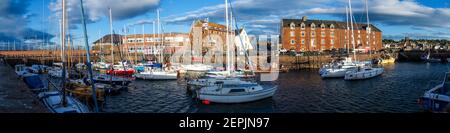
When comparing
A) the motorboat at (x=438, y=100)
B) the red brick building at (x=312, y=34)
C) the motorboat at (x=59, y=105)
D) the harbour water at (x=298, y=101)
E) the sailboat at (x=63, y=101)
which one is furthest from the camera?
the red brick building at (x=312, y=34)

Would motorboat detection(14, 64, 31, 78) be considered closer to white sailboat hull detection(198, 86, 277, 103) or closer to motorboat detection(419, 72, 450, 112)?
white sailboat hull detection(198, 86, 277, 103)

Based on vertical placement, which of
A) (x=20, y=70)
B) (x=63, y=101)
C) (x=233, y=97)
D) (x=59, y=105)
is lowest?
(x=233, y=97)

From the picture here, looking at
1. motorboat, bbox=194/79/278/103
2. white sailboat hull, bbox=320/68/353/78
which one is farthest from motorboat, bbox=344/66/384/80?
motorboat, bbox=194/79/278/103

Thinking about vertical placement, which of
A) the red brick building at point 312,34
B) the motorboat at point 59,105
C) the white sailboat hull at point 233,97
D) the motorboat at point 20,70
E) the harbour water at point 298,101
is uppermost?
the red brick building at point 312,34

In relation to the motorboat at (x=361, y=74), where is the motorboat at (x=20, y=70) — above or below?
above

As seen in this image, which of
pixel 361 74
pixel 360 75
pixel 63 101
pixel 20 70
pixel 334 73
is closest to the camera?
pixel 63 101

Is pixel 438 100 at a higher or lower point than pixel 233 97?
higher

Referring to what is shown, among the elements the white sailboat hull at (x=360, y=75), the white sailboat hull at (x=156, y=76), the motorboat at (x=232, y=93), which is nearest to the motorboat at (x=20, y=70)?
the white sailboat hull at (x=156, y=76)

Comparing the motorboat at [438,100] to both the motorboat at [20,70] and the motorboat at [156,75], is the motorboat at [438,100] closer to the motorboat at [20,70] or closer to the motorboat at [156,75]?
the motorboat at [156,75]

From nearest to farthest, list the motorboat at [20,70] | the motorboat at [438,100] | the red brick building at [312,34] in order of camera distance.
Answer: the motorboat at [438,100]
the motorboat at [20,70]
the red brick building at [312,34]

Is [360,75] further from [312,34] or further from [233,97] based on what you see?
[312,34]

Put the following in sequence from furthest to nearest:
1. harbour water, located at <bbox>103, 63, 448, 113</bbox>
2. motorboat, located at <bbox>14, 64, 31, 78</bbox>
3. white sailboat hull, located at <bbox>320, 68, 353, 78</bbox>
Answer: white sailboat hull, located at <bbox>320, 68, 353, 78</bbox> → motorboat, located at <bbox>14, 64, 31, 78</bbox> → harbour water, located at <bbox>103, 63, 448, 113</bbox>

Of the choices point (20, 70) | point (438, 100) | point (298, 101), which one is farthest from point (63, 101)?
point (20, 70)
